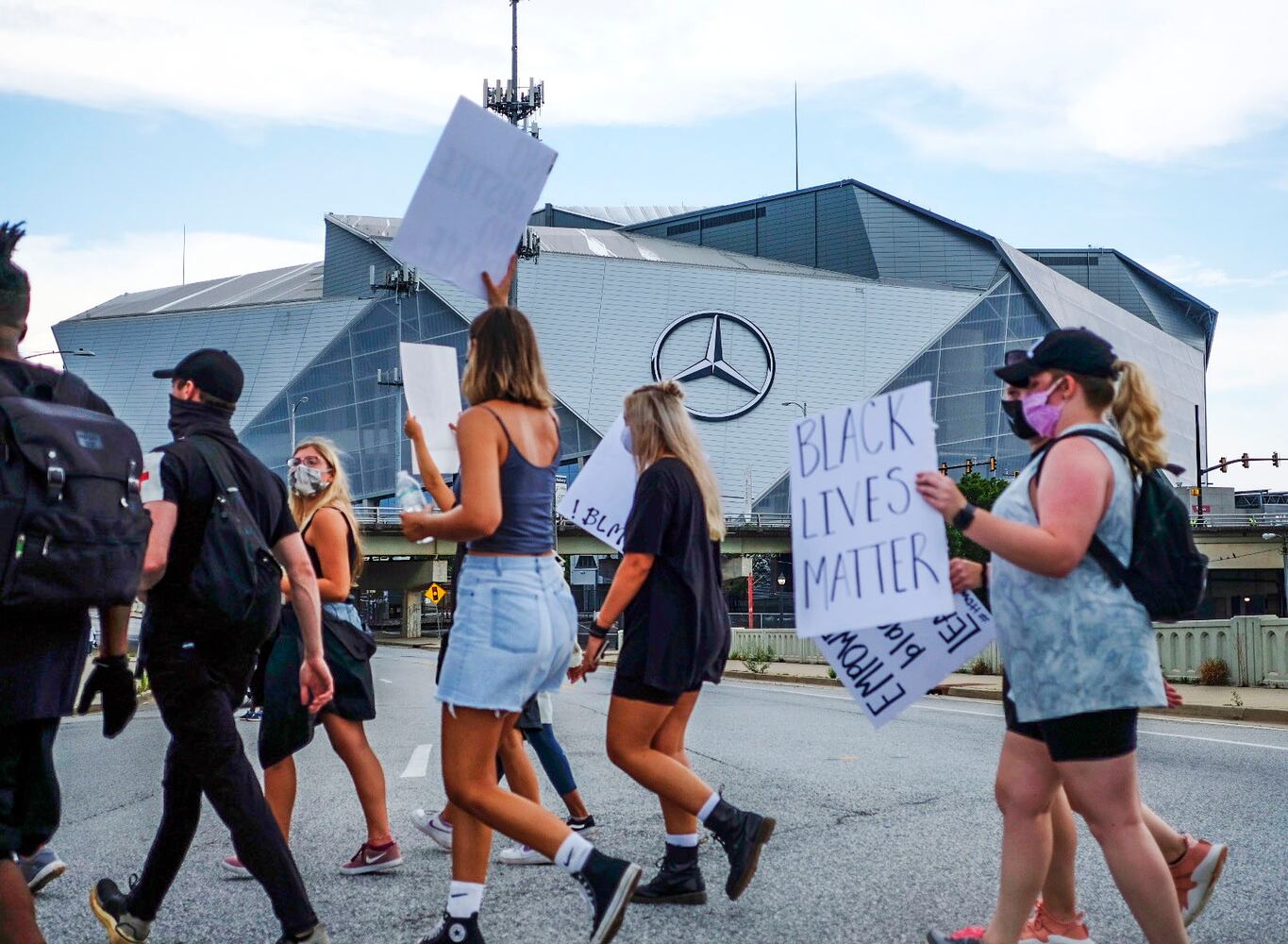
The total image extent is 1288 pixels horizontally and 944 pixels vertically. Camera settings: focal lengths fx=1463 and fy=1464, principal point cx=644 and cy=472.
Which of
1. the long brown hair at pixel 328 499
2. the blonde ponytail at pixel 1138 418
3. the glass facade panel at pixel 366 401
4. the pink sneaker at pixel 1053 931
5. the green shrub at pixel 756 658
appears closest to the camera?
the blonde ponytail at pixel 1138 418

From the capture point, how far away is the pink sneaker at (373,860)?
218 inches

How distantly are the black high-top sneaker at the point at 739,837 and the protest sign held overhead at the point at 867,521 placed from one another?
81 centimetres

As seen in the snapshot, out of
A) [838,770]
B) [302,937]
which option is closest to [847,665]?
[302,937]

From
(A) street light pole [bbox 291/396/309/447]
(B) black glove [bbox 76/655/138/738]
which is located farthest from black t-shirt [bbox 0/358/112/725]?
(A) street light pole [bbox 291/396/309/447]

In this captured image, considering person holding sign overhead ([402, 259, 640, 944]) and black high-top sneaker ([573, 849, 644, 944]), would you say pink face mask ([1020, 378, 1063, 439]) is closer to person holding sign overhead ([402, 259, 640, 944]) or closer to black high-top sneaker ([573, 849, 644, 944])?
person holding sign overhead ([402, 259, 640, 944])

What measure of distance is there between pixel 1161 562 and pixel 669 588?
1891mm

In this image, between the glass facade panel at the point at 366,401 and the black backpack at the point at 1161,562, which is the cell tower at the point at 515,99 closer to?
the glass facade panel at the point at 366,401

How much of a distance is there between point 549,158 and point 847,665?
1861 mm

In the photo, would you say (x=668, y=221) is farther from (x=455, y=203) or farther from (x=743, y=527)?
(x=455, y=203)

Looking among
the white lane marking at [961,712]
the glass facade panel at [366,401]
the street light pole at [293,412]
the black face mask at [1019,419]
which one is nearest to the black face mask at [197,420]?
the black face mask at [1019,419]

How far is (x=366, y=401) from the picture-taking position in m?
86.0

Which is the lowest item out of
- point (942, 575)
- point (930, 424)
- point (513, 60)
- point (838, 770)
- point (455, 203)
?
point (838, 770)

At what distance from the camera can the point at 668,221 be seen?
347ft

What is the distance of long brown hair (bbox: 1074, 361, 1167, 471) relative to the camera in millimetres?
3750
